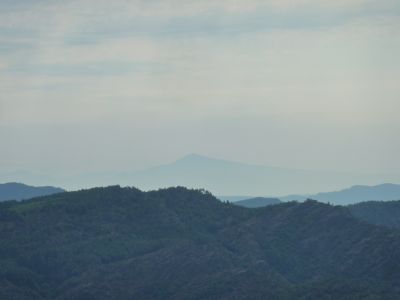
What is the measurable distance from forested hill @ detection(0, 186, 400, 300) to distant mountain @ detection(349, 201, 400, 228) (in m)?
28.5

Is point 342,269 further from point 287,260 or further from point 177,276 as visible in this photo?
point 177,276

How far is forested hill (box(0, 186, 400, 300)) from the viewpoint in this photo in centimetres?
10275

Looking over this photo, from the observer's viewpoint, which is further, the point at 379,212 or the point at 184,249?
the point at 379,212

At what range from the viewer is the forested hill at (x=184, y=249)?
10275 centimetres

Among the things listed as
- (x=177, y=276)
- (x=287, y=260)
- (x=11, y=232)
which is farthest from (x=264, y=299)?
(x=11, y=232)

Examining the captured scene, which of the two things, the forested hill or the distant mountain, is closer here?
the forested hill

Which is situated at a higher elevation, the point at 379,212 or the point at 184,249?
the point at 379,212

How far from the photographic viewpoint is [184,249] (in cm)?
11312

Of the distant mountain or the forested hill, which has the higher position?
the distant mountain

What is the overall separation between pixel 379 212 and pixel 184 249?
186ft

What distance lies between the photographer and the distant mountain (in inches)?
6142

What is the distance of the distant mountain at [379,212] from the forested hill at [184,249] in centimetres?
2854

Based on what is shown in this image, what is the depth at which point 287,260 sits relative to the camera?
11694cm

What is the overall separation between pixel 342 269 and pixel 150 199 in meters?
30.6
